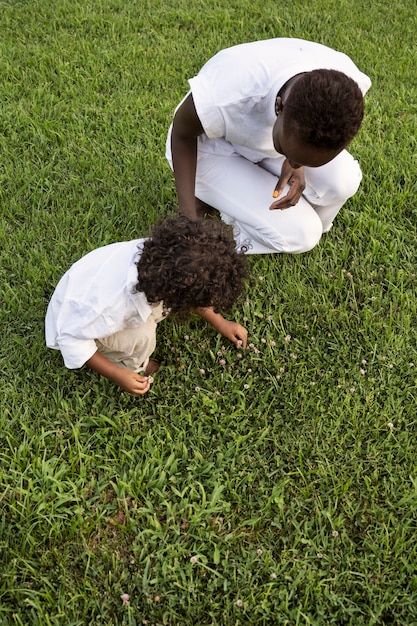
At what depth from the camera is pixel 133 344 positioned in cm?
252

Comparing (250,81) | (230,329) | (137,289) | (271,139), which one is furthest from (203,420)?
(250,81)

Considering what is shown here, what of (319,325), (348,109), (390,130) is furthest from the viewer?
(390,130)

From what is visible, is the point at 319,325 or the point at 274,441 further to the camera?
the point at 319,325

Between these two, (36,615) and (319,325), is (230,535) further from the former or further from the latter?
(319,325)

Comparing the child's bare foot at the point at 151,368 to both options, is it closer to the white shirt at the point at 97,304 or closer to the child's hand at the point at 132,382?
the child's hand at the point at 132,382

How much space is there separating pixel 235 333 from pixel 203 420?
44cm

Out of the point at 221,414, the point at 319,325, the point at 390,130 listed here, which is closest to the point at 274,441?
the point at 221,414

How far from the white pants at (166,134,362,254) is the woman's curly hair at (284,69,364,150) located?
26.1 inches

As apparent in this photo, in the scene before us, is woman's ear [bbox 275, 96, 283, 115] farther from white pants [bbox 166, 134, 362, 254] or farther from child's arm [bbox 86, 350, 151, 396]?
child's arm [bbox 86, 350, 151, 396]

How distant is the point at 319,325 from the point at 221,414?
666mm

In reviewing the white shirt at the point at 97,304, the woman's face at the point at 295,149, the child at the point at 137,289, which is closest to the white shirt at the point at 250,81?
the woman's face at the point at 295,149

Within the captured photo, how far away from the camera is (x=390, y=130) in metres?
3.80

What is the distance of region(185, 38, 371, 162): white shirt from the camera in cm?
247

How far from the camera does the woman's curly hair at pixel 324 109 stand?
7.10 ft
